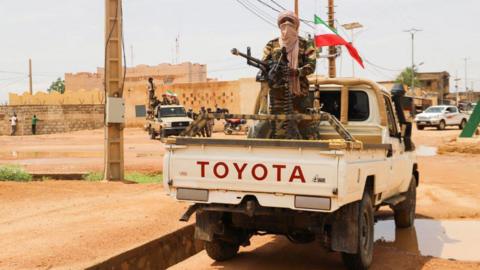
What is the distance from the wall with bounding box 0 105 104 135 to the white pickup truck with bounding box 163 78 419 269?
46303 millimetres

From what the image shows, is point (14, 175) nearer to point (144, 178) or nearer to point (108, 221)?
point (144, 178)

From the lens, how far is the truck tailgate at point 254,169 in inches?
214

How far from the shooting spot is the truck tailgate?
5.44 meters

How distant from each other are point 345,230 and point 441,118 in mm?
36942

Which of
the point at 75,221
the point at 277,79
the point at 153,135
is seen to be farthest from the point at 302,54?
the point at 153,135

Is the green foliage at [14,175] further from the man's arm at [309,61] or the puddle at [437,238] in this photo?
the man's arm at [309,61]

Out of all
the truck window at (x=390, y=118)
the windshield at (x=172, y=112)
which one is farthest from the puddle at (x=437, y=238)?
the windshield at (x=172, y=112)

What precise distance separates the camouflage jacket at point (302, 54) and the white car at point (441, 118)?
35.6 metres

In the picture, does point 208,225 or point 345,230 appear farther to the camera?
point 208,225

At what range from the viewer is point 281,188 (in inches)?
221

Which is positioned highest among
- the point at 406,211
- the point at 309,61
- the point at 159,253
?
the point at 309,61

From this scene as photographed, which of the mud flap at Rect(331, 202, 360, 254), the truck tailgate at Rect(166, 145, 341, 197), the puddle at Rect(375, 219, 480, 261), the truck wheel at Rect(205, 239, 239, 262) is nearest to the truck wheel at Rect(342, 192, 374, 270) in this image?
the mud flap at Rect(331, 202, 360, 254)

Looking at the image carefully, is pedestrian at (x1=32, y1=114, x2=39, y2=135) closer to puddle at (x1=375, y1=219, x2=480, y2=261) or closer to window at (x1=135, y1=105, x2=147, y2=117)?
window at (x1=135, y1=105, x2=147, y2=117)

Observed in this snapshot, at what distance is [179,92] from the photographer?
47.9 m
